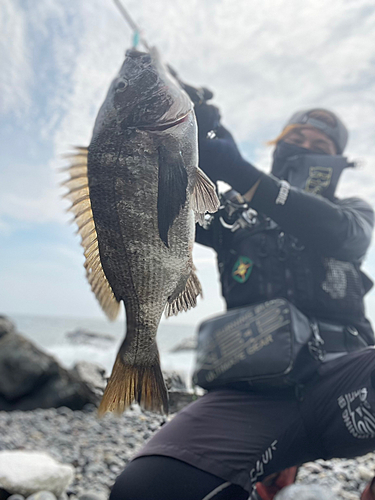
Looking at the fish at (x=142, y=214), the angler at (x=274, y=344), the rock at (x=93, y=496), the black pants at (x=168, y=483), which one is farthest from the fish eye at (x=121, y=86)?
the rock at (x=93, y=496)

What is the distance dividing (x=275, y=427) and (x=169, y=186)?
193cm

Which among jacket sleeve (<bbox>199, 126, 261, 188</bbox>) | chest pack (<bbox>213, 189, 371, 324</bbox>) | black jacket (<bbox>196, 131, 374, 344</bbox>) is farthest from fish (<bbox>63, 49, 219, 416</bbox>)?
chest pack (<bbox>213, 189, 371, 324</bbox>)

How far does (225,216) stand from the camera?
1.64m

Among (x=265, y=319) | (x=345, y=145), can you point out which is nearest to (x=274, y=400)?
(x=265, y=319)

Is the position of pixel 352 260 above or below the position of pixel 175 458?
above

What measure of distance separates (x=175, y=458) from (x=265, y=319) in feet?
3.58

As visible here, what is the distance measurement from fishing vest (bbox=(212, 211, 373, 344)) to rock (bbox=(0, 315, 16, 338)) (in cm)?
826

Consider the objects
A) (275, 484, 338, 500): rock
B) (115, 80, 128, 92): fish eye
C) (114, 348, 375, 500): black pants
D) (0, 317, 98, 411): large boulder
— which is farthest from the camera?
(0, 317, 98, 411): large boulder

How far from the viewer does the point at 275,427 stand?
7.63ft

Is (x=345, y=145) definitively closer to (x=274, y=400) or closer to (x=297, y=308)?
(x=297, y=308)

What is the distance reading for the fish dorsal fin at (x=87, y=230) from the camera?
116 centimetres

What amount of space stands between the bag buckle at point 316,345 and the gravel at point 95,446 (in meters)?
1.24

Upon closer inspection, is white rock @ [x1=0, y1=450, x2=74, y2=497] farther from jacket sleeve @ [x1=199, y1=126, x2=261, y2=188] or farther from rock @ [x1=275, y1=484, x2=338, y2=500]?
jacket sleeve @ [x1=199, y1=126, x2=261, y2=188]

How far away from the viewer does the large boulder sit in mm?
7312
